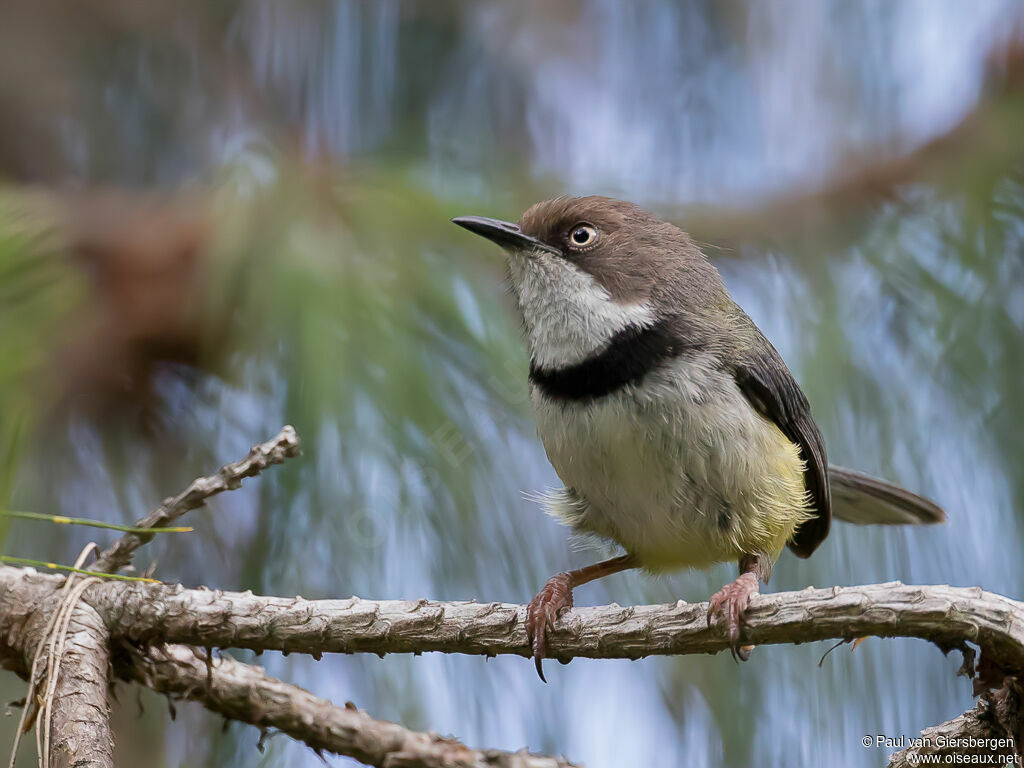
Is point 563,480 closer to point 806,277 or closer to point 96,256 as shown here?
point 806,277

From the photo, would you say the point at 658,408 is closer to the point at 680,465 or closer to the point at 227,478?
the point at 680,465

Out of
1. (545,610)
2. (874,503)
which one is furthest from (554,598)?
(874,503)

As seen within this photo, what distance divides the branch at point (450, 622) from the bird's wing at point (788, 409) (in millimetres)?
964

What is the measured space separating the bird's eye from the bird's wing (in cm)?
61

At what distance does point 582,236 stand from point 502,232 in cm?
45

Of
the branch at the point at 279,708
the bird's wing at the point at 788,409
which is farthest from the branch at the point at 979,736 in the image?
the bird's wing at the point at 788,409

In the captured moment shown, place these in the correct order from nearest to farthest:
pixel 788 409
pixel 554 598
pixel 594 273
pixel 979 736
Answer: pixel 979 736 → pixel 554 598 → pixel 788 409 → pixel 594 273

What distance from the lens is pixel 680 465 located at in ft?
8.87

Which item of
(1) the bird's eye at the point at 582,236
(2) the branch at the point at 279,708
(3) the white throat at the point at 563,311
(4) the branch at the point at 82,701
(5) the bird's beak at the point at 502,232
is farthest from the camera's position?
(1) the bird's eye at the point at 582,236

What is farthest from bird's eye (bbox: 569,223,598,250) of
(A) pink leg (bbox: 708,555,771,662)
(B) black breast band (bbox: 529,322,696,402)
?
(A) pink leg (bbox: 708,555,771,662)

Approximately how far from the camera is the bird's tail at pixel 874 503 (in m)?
2.88

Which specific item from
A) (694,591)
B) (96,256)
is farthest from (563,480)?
(96,256)

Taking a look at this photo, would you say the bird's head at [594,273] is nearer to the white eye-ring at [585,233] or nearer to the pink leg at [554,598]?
the white eye-ring at [585,233]

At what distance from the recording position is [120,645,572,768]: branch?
191cm
